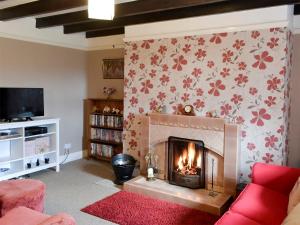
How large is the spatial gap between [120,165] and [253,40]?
95.4 inches

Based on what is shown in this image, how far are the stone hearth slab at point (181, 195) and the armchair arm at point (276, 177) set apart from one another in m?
0.57

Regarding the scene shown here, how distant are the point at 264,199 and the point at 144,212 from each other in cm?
132

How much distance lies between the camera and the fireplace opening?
3613mm

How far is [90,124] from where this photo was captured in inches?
207

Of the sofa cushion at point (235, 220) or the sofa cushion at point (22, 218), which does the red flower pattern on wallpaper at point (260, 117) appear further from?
the sofa cushion at point (22, 218)

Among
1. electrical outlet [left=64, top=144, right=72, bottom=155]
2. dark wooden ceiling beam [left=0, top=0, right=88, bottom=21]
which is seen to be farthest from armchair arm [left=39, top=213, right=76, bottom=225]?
electrical outlet [left=64, top=144, right=72, bottom=155]

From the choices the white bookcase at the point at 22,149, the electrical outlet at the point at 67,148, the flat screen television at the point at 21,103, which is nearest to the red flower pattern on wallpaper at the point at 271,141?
the white bookcase at the point at 22,149

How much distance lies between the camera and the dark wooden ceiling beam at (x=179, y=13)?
315cm

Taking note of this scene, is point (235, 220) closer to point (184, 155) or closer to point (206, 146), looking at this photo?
point (206, 146)

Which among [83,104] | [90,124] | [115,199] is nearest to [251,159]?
[115,199]

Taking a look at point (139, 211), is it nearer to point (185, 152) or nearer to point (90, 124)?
point (185, 152)

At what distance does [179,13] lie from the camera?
3676 mm

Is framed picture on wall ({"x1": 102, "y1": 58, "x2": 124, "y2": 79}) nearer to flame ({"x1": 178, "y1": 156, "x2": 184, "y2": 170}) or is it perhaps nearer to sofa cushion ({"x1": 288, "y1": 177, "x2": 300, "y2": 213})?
flame ({"x1": 178, "y1": 156, "x2": 184, "y2": 170})

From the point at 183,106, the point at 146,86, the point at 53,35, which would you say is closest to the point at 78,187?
the point at 146,86
